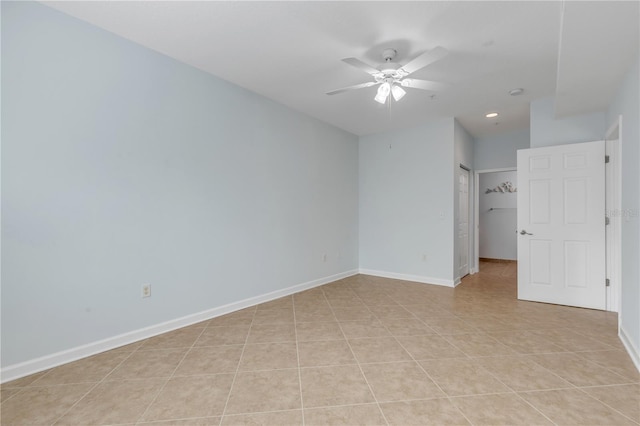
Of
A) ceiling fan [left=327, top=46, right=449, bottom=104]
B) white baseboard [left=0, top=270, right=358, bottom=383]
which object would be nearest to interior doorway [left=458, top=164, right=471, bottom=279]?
ceiling fan [left=327, top=46, right=449, bottom=104]

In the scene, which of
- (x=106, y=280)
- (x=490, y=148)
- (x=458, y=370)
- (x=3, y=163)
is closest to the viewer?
(x=3, y=163)

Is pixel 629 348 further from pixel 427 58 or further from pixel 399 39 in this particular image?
pixel 399 39

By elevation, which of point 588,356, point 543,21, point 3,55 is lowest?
point 588,356

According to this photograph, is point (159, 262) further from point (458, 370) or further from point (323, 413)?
point (458, 370)

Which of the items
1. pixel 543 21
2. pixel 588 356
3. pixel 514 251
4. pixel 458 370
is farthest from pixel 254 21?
pixel 514 251

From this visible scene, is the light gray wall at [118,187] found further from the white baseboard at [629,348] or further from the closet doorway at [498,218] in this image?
the closet doorway at [498,218]

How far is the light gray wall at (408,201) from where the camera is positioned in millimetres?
4668

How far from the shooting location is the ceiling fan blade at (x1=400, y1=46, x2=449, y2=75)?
7.03 ft

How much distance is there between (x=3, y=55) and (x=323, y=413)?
124 inches

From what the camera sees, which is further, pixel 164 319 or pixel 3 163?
pixel 164 319

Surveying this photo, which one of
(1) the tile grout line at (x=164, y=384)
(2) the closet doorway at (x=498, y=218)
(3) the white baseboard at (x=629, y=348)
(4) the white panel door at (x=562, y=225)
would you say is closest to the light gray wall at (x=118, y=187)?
(1) the tile grout line at (x=164, y=384)

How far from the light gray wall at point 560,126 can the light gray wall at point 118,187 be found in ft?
11.4

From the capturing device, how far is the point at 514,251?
7258 mm

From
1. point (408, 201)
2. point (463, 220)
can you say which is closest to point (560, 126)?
point (463, 220)
